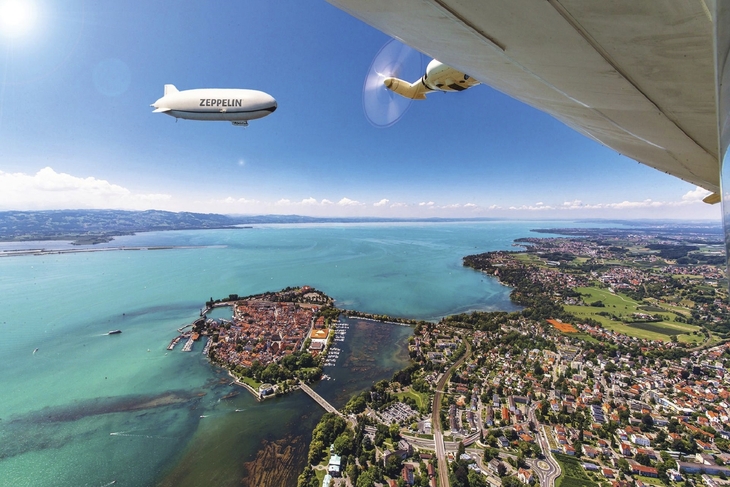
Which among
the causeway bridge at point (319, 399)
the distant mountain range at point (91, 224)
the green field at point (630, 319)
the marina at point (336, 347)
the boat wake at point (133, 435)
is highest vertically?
the distant mountain range at point (91, 224)

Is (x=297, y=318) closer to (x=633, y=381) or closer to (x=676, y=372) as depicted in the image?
(x=633, y=381)

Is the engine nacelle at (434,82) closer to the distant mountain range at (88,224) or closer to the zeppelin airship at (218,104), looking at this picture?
the zeppelin airship at (218,104)

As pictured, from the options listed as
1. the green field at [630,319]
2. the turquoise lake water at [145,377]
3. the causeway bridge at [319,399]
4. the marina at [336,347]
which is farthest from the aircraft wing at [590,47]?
the green field at [630,319]

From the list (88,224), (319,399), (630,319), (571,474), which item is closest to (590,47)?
(571,474)

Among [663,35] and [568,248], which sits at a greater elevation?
[663,35]

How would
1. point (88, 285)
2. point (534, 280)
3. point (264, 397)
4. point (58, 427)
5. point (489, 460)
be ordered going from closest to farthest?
point (489, 460), point (58, 427), point (264, 397), point (88, 285), point (534, 280)

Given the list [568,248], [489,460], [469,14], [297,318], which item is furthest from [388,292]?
[568,248]
